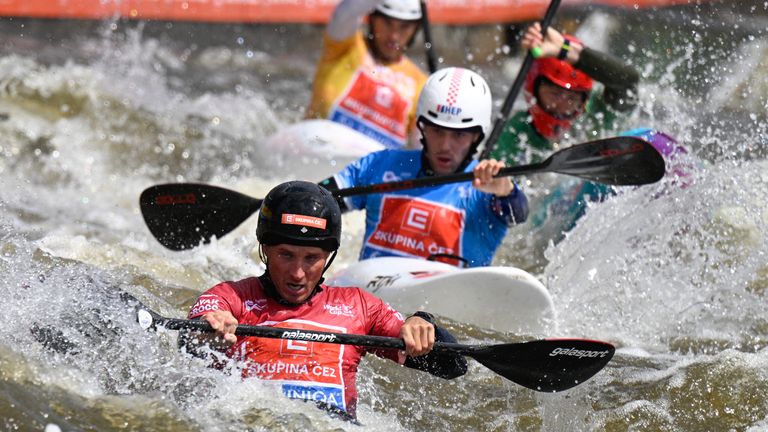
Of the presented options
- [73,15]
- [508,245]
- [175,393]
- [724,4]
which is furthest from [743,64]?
[73,15]

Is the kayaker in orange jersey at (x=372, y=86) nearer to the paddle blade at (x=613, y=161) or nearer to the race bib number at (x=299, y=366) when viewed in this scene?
the paddle blade at (x=613, y=161)

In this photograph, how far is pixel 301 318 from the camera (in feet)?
15.1

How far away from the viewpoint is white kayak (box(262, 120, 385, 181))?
8.25 meters

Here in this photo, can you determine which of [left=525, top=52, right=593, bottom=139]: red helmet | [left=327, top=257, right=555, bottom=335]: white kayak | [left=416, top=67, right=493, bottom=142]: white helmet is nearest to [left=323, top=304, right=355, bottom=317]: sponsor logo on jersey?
[left=327, top=257, right=555, bottom=335]: white kayak

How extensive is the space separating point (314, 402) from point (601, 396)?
145 centimetres

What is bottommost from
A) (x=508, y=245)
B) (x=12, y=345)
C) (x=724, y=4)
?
(x=508, y=245)

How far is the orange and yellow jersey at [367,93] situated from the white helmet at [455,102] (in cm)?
231

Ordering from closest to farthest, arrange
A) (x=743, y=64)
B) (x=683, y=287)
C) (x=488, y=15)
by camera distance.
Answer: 1. (x=683, y=287)
2. (x=743, y=64)
3. (x=488, y=15)

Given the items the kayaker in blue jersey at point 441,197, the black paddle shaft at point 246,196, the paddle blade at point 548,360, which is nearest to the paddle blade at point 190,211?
the black paddle shaft at point 246,196

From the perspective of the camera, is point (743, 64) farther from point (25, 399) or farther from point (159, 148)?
point (25, 399)

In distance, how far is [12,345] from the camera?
4457 millimetres

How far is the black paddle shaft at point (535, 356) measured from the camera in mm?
4457

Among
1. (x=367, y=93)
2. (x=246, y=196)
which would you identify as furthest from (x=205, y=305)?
(x=367, y=93)

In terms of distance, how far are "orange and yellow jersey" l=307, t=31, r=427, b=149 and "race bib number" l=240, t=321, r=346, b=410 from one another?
4.28 m
